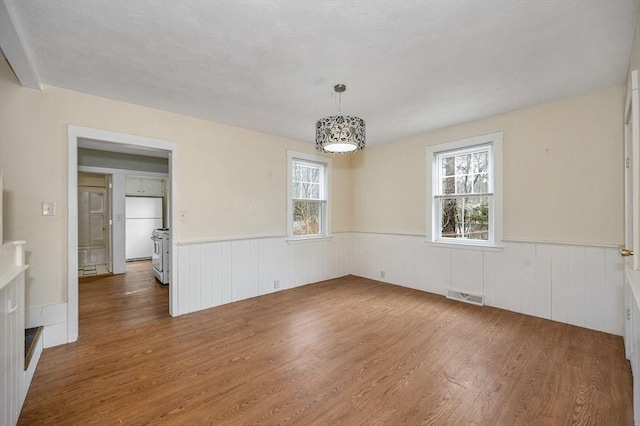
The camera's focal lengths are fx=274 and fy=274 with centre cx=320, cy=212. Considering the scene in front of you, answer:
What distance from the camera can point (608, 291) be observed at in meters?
2.84

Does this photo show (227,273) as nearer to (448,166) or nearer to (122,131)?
(122,131)

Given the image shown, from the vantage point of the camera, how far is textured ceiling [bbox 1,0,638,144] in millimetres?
1723

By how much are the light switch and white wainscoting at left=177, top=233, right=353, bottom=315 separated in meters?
1.24

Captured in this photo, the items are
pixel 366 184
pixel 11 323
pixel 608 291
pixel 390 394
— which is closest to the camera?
pixel 11 323

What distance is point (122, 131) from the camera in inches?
121

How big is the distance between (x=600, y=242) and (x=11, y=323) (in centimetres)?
493

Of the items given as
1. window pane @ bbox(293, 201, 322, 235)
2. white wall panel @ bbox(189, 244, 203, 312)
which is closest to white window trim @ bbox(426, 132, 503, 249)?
window pane @ bbox(293, 201, 322, 235)

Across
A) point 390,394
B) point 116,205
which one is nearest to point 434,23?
point 390,394

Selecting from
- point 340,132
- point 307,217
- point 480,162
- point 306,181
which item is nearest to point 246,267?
point 307,217

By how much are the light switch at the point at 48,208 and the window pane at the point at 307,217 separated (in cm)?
304

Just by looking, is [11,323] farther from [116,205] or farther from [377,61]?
[116,205]

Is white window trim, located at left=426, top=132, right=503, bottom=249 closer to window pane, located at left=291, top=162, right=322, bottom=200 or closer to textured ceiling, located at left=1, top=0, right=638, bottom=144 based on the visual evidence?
textured ceiling, located at left=1, top=0, right=638, bottom=144

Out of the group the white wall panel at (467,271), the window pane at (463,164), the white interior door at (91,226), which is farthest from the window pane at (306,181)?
the white interior door at (91,226)

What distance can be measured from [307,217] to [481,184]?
2.81 metres
